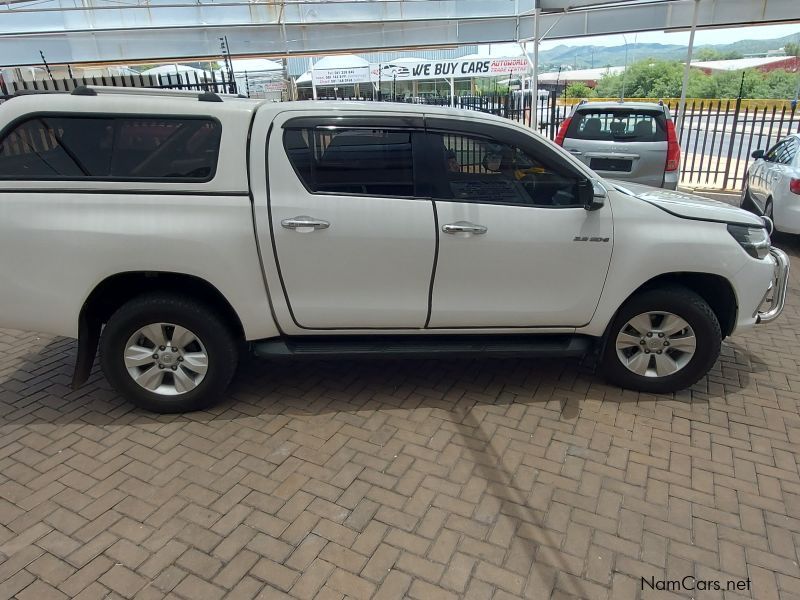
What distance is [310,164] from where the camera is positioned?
3.21m

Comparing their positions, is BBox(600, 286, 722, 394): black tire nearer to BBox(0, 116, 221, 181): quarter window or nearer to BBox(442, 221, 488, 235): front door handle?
BBox(442, 221, 488, 235): front door handle

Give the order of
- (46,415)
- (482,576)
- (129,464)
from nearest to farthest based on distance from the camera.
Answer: (482,576), (129,464), (46,415)

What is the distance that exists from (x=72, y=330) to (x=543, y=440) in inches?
114

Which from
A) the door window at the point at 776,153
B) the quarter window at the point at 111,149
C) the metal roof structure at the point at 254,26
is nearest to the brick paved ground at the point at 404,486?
the quarter window at the point at 111,149

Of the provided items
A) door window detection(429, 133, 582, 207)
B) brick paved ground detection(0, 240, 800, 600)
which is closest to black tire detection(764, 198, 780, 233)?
brick paved ground detection(0, 240, 800, 600)

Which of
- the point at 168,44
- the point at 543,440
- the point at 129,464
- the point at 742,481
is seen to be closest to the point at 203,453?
the point at 129,464

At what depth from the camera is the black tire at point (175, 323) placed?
10.7ft

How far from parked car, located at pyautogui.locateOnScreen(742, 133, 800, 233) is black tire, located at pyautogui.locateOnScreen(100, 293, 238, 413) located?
6.73m

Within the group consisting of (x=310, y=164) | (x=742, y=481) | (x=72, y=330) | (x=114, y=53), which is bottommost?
(x=742, y=481)

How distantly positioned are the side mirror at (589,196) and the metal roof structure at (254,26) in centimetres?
1205

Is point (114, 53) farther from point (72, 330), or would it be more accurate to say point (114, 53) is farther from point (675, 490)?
point (675, 490)

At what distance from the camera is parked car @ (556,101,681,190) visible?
7.48m

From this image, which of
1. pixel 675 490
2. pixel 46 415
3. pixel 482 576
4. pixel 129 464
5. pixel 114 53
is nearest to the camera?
pixel 482 576

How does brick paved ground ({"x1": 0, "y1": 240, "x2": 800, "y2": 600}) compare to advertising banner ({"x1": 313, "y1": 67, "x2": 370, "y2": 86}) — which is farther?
advertising banner ({"x1": 313, "y1": 67, "x2": 370, "y2": 86})
